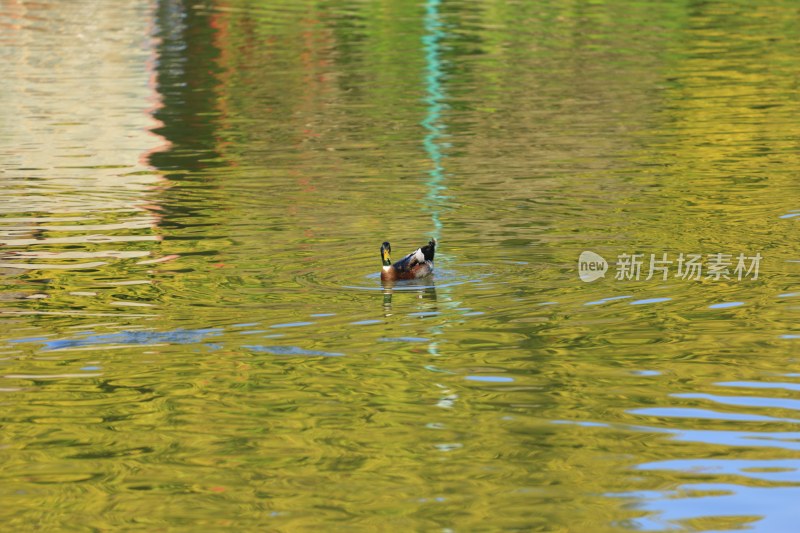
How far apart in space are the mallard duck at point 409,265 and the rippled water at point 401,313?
4.9 inches

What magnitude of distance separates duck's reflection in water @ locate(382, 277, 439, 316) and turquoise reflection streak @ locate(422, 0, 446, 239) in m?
2.36

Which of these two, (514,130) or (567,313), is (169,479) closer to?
(567,313)

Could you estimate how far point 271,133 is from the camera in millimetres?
26922

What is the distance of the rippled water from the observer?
9.44 m

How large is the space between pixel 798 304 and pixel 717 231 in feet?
11.2

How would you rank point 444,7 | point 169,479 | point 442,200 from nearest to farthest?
point 169,479, point 442,200, point 444,7

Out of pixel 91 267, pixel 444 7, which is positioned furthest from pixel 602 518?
pixel 444 7

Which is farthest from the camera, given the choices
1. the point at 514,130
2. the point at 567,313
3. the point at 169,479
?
the point at 514,130
